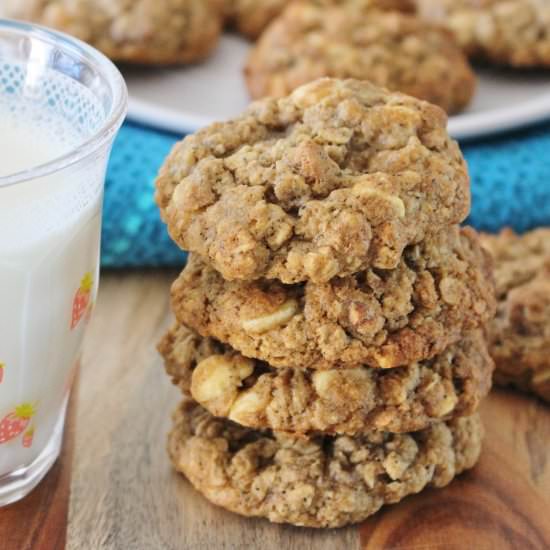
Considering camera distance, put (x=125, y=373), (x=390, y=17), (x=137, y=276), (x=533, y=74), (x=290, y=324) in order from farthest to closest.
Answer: (x=533, y=74)
(x=390, y=17)
(x=137, y=276)
(x=125, y=373)
(x=290, y=324)

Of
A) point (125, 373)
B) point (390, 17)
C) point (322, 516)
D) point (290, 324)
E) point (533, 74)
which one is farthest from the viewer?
point (533, 74)

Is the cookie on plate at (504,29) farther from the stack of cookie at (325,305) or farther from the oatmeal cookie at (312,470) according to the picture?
the oatmeal cookie at (312,470)

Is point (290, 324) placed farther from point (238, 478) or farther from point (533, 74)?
point (533, 74)

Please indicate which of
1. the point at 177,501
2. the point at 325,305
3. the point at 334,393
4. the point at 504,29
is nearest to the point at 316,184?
the point at 325,305

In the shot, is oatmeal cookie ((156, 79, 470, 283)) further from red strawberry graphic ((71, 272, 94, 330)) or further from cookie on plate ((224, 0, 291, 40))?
cookie on plate ((224, 0, 291, 40))

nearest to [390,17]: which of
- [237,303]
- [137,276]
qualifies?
[137,276]

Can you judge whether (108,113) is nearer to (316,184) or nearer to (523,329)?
(316,184)

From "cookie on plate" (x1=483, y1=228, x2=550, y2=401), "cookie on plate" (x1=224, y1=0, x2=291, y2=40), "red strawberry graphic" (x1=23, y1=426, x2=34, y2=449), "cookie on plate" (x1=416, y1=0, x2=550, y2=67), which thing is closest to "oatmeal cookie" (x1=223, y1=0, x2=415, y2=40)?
"cookie on plate" (x1=224, y1=0, x2=291, y2=40)

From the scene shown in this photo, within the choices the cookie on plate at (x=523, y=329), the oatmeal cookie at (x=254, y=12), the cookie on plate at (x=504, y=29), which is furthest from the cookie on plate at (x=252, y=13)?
the cookie on plate at (x=523, y=329)
